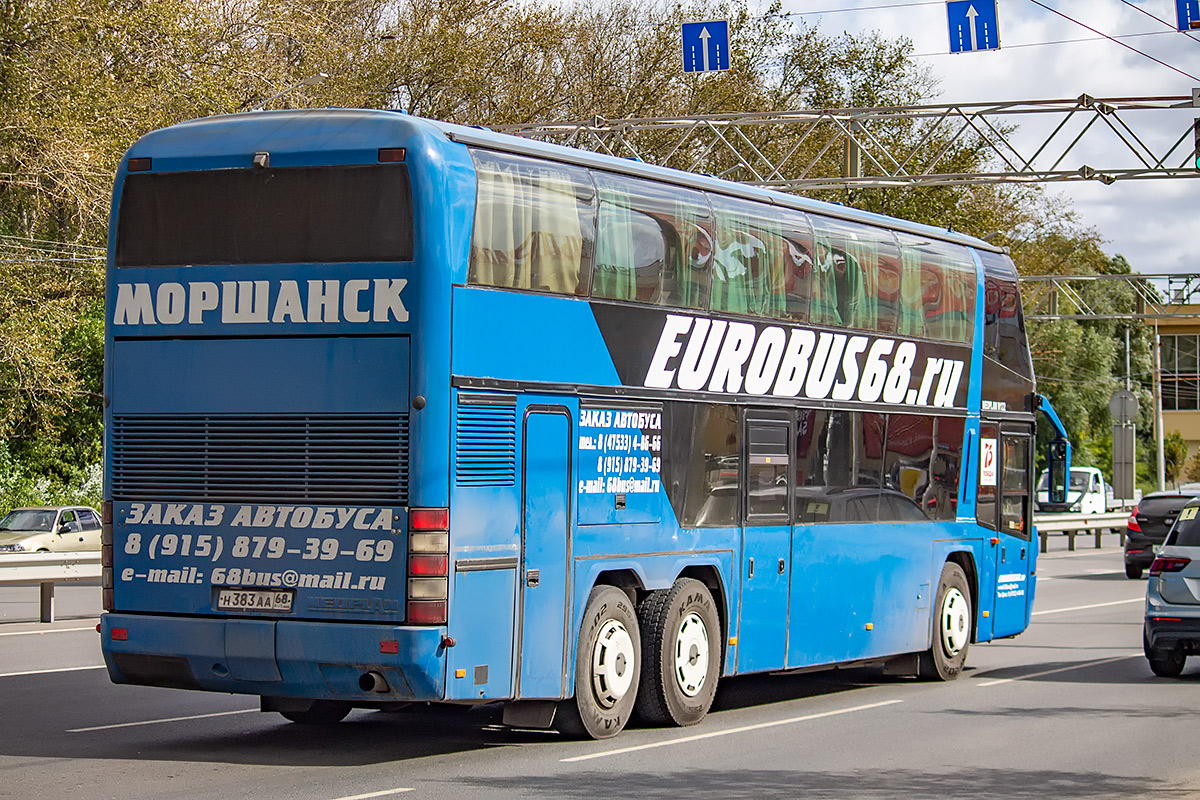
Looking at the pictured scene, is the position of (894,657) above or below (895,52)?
below

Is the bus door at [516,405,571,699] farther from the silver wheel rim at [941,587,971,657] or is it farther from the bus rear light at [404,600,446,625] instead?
the silver wheel rim at [941,587,971,657]

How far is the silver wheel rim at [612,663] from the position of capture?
1186 centimetres

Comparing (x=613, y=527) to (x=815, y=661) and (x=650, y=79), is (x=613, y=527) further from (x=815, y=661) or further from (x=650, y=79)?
(x=650, y=79)

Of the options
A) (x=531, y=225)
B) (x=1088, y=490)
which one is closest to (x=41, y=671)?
(x=531, y=225)

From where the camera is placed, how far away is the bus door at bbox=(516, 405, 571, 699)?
11117mm

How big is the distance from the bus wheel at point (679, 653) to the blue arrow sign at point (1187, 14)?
1287 cm

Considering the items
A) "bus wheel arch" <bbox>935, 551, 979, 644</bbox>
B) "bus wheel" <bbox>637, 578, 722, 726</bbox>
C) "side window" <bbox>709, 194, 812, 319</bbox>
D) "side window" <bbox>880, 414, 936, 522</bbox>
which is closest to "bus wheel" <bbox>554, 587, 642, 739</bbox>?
"bus wheel" <bbox>637, 578, 722, 726</bbox>

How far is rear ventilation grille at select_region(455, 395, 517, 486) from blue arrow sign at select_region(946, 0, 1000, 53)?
45.7ft

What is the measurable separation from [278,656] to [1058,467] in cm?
1006

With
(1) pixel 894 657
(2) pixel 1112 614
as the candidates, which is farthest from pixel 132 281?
(2) pixel 1112 614

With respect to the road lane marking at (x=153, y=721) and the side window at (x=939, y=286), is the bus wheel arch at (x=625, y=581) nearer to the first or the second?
the road lane marking at (x=153, y=721)

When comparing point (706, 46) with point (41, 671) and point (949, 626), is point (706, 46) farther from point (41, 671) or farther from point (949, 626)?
point (41, 671)

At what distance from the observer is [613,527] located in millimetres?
12031

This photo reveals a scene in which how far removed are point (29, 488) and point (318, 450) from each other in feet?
106
